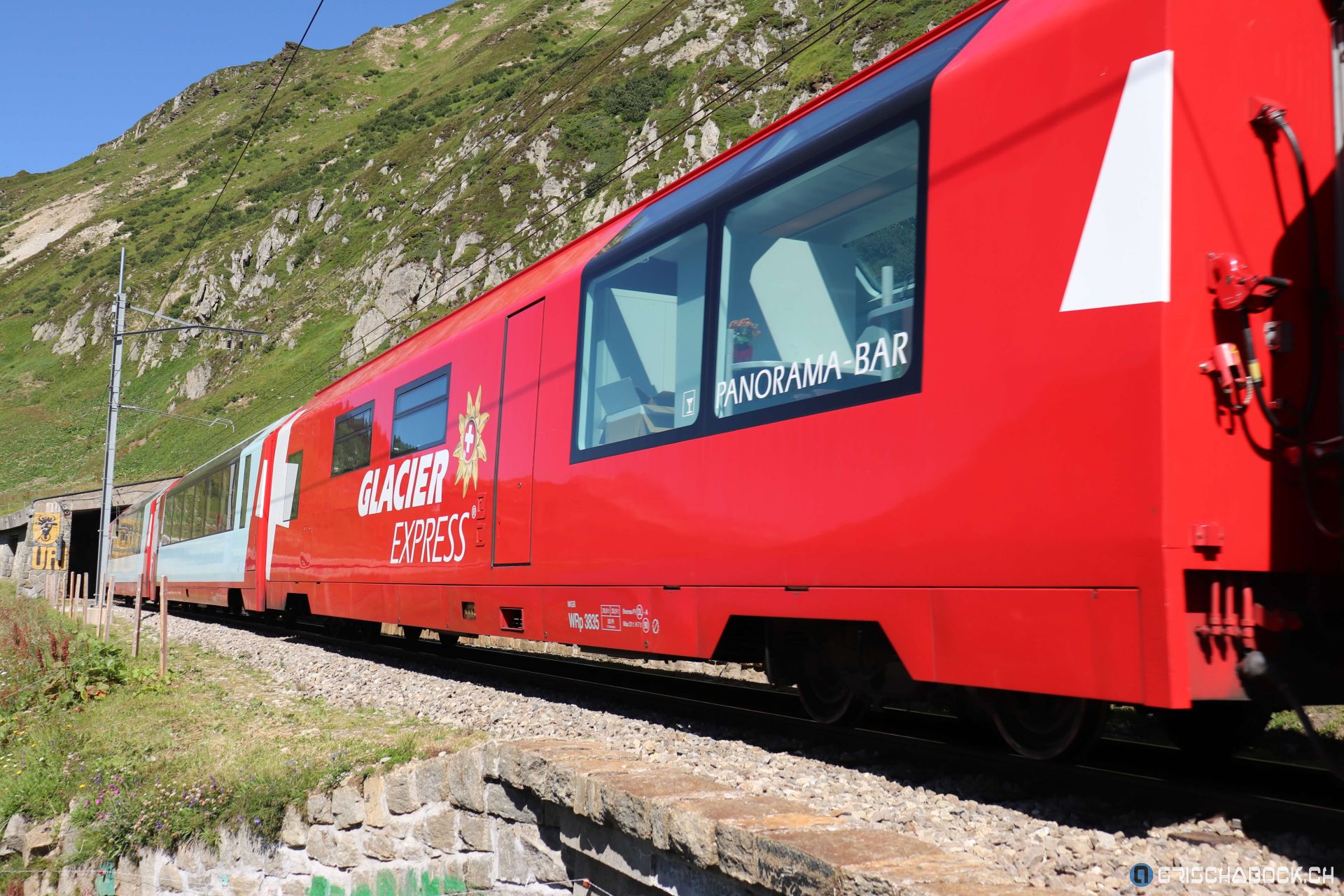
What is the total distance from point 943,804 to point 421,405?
7314 millimetres

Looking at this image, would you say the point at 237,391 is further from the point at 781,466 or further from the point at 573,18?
the point at 573,18

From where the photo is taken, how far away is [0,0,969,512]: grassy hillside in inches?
2162

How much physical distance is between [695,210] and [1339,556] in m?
3.86

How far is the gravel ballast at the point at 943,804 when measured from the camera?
3207 mm

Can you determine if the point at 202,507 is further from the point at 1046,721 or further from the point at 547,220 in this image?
the point at 547,220

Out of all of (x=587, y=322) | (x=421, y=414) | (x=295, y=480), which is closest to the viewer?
(x=587, y=322)

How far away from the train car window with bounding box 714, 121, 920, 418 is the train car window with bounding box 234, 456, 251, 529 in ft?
42.0

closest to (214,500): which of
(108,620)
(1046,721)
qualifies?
(108,620)

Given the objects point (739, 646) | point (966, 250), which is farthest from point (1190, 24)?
point (739, 646)

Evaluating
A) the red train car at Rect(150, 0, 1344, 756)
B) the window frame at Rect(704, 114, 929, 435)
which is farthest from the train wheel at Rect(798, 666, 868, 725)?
the window frame at Rect(704, 114, 929, 435)

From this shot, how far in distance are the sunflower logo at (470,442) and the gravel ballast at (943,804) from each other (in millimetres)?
1897

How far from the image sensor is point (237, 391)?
6375 centimetres

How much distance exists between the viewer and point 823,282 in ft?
17.3

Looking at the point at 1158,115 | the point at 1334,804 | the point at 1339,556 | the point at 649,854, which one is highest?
the point at 1158,115
